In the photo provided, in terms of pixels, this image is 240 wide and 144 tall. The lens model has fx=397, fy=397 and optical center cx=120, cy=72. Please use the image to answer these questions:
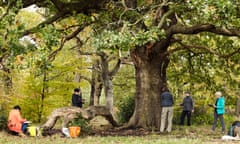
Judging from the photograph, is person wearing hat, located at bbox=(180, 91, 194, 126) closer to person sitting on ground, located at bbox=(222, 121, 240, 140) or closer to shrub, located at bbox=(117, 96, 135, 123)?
shrub, located at bbox=(117, 96, 135, 123)

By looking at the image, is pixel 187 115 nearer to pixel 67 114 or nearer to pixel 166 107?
pixel 166 107

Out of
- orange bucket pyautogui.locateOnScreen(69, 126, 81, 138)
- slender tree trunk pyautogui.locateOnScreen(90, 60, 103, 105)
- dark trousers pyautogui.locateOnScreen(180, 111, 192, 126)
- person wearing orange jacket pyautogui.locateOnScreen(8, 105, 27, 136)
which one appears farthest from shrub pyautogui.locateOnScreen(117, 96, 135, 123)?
slender tree trunk pyautogui.locateOnScreen(90, 60, 103, 105)

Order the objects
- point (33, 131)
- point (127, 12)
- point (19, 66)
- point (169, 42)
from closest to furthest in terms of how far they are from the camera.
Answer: point (19, 66) → point (33, 131) → point (127, 12) → point (169, 42)

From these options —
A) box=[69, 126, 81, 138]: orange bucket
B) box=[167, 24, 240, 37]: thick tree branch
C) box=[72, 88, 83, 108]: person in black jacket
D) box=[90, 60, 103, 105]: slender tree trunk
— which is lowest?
box=[69, 126, 81, 138]: orange bucket

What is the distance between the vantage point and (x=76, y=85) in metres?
21.5

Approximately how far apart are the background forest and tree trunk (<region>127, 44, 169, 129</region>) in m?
1.11

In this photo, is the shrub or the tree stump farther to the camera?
the shrub

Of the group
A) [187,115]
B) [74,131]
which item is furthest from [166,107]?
[74,131]

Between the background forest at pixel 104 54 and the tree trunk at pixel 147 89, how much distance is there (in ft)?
3.63

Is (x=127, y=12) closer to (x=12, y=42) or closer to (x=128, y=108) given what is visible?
(x=12, y=42)

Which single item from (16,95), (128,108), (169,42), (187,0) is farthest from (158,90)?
(16,95)

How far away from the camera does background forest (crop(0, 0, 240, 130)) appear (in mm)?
11219

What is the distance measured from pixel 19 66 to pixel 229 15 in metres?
5.99

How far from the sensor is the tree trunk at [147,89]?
639 inches
